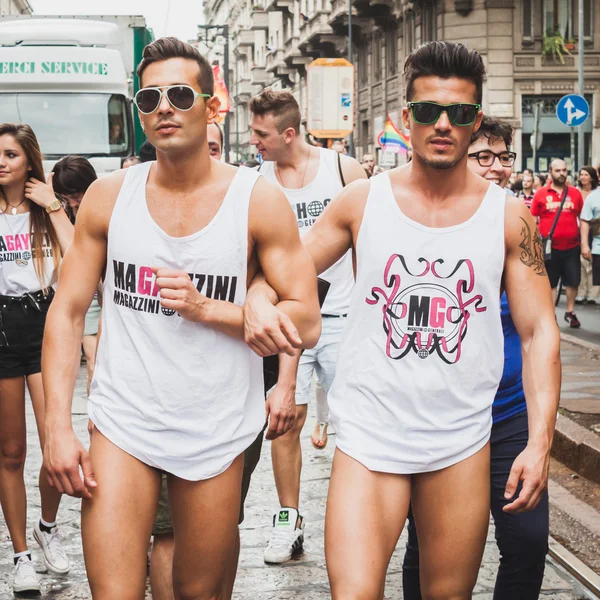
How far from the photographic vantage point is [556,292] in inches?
691

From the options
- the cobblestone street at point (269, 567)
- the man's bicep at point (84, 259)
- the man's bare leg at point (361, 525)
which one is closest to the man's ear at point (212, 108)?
the man's bicep at point (84, 259)

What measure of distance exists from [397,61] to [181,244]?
39.3 meters

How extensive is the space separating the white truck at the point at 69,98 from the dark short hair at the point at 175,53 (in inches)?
556

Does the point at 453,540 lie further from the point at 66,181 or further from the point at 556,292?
the point at 556,292

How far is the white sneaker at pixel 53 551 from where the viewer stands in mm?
5375

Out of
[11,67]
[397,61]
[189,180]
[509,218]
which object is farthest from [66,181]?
[397,61]

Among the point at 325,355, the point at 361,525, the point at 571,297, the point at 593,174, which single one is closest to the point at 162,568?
the point at 361,525

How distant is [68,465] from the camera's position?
A: 333cm

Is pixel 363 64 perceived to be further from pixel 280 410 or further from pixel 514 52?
pixel 280 410

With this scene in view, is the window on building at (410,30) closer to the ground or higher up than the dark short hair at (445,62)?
higher up

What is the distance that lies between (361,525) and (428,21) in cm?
3541

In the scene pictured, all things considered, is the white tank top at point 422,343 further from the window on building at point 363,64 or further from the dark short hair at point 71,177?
the window on building at point 363,64

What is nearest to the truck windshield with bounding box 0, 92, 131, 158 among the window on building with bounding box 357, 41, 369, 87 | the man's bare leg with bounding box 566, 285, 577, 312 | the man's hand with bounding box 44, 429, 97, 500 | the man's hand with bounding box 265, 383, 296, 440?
the man's bare leg with bounding box 566, 285, 577, 312

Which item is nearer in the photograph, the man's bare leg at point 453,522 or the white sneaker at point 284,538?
the man's bare leg at point 453,522
